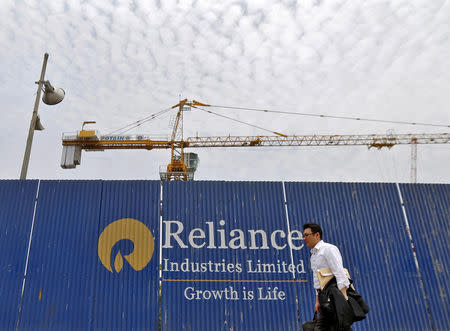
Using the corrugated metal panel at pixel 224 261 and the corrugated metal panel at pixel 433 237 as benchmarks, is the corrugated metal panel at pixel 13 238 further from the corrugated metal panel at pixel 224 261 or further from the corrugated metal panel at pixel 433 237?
the corrugated metal panel at pixel 433 237

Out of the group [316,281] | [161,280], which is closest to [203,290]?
[161,280]

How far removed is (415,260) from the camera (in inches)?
377

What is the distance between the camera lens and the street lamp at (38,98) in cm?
1072

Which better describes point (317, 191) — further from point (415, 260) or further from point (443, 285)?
point (443, 285)

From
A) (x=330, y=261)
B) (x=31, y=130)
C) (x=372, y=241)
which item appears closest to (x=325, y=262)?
(x=330, y=261)

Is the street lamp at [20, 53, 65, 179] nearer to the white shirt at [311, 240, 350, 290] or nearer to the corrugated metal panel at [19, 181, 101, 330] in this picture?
the corrugated metal panel at [19, 181, 101, 330]

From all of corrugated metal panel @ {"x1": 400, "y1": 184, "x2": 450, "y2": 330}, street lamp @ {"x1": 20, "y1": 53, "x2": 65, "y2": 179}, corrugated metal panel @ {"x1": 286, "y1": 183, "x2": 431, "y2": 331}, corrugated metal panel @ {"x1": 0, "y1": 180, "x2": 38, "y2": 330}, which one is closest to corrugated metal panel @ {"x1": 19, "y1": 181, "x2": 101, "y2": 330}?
corrugated metal panel @ {"x1": 0, "y1": 180, "x2": 38, "y2": 330}

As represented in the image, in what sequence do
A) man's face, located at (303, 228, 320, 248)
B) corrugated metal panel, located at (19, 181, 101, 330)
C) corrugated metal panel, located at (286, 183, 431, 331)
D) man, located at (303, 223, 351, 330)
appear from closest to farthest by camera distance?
1. man, located at (303, 223, 351, 330)
2. man's face, located at (303, 228, 320, 248)
3. corrugated metal panel, located at (19, 181, 101, 330)
4. corrugated metal panel, located at (286, 183, 431, 331)

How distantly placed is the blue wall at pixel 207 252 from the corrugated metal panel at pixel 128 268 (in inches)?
1.2

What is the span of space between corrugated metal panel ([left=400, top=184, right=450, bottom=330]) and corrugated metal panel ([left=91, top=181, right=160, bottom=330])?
28.7ft

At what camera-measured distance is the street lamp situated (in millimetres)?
10719

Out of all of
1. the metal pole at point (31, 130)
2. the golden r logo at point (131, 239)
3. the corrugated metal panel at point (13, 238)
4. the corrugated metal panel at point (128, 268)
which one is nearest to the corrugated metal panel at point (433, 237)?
the corrugated metal panel at point (128, 268)

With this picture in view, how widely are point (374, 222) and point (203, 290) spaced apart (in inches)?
249

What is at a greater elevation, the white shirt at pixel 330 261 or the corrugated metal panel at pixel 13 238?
the corrugated metal panel at pixel 13 238
